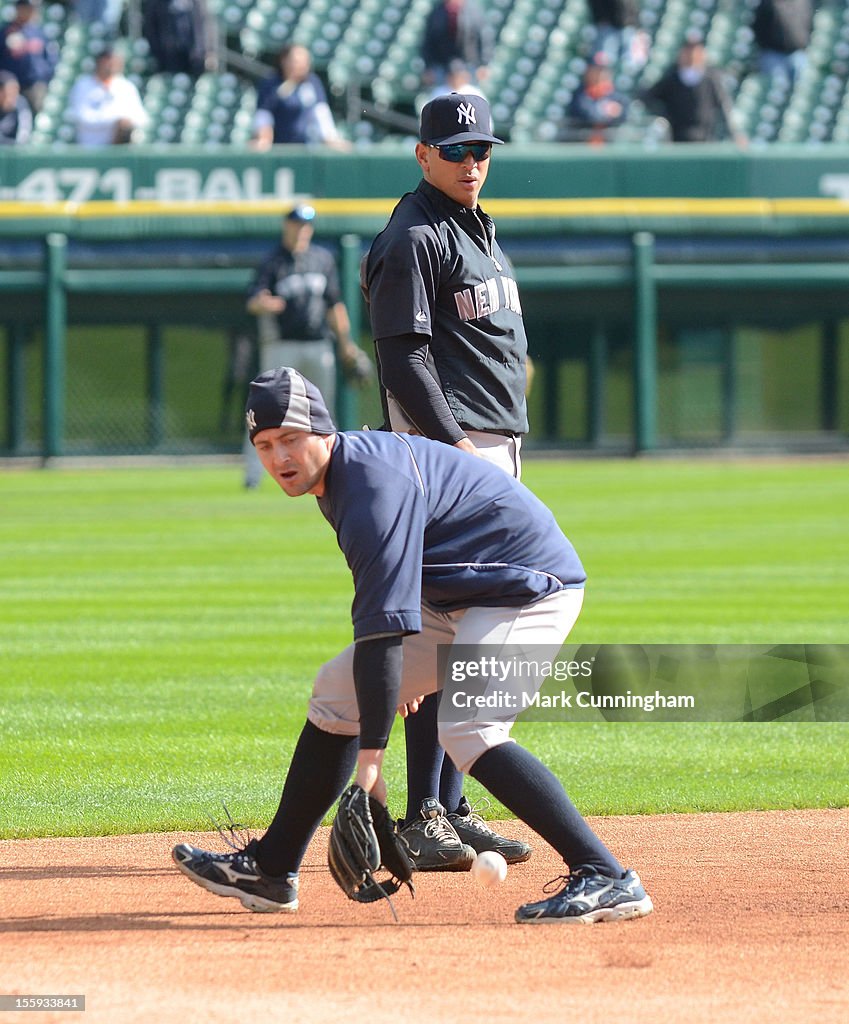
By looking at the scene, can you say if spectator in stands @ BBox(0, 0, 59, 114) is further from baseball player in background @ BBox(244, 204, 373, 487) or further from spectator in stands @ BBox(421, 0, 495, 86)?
baseball player in background @ BBox(244, 204, 373, 487)

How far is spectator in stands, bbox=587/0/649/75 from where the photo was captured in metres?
21.6

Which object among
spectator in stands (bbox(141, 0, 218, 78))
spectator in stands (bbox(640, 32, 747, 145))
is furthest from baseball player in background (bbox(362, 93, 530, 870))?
spectator in stands (bbox(141, 0, 218, 78))

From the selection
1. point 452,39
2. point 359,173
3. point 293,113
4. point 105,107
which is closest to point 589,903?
point 359,173

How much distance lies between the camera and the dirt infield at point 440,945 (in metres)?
3.36

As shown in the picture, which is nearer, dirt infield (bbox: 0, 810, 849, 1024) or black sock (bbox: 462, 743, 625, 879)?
dirt infield (bbox: 0, 810, 849, 1024)

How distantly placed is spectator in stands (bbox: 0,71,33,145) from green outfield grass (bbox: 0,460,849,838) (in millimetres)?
4845

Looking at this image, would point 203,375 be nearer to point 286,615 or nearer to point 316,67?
point 316,67

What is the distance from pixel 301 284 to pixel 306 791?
33.6ft

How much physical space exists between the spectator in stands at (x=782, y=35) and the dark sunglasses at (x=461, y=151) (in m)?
17.8

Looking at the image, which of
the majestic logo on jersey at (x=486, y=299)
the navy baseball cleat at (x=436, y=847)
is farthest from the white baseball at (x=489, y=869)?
the majestic logo on jersey at (x=486, y=299)

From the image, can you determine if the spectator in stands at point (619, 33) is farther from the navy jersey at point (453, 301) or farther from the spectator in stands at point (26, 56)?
the navy jersey at point (453, 301)

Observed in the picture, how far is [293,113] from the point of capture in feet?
62.7

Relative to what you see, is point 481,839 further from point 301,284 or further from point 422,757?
point 301,284

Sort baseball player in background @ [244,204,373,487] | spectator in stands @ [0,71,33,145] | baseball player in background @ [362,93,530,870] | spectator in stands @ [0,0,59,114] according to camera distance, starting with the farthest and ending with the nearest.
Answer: spectator in stands @ [0,0,59,114], spectator in stands @ [0,71,33,145], baseball player in background @ [244,204,373,487], baseball player in background @ [362,93,530,870]
